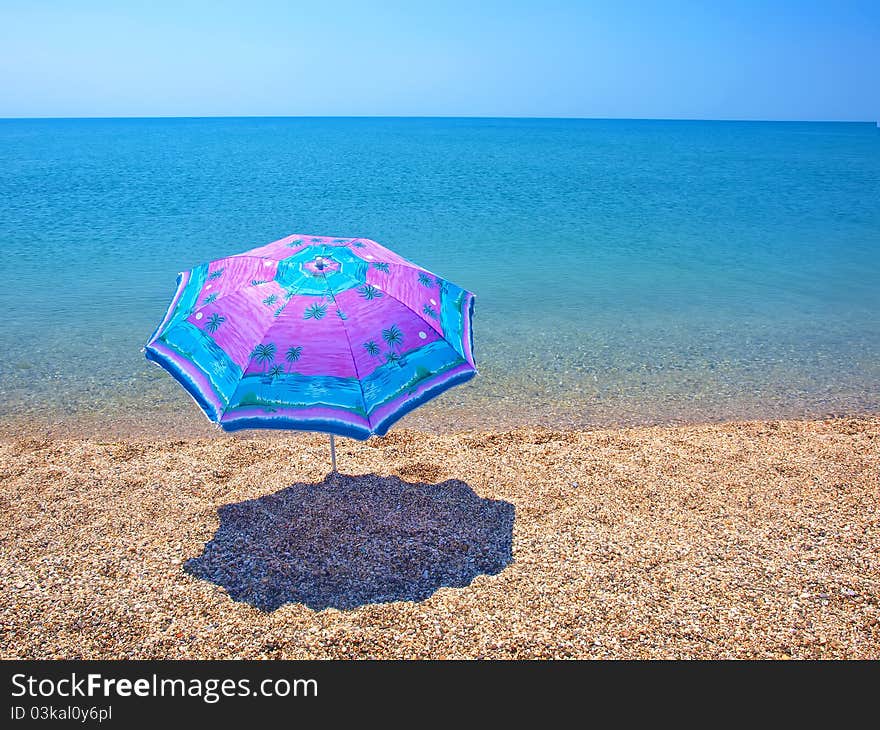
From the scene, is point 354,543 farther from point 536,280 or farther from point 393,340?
point 536,280

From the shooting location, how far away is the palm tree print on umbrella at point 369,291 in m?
5.32

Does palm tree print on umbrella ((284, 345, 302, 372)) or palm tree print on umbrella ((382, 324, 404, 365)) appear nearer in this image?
palm tree print on umbrella ((284, 345, 302, 372))

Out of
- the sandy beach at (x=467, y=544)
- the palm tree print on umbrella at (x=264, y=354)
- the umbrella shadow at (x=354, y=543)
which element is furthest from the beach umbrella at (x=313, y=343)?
the sandy beach at (x=467, y=544)

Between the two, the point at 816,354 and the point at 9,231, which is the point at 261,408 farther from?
the point at 9,231

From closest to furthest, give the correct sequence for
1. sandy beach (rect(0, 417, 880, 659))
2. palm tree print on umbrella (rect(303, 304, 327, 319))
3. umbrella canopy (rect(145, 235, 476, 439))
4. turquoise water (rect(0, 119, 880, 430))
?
sandy beach (rect(0, 417, 880, 659)) < umbrella canopy (rect(145, 235, 476, 439)) < palm tree print on umbrella (rect(303, 304, 327, 319)) < turquoise water (rect(0, 119, 880, 430))

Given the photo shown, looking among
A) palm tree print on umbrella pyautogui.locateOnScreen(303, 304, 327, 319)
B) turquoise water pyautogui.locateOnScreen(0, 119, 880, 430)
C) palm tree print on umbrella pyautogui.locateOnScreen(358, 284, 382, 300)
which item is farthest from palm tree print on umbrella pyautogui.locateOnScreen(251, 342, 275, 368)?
turquoise water pyautogui.locateOnScreen(0, 119, 880, 430)

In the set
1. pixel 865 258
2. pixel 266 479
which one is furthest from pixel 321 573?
pixel 865 258

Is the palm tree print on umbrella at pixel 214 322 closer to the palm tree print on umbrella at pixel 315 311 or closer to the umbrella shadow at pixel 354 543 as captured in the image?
the palm tree print on umbrella at pixel 315 311

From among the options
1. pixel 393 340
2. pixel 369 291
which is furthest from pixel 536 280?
pixel 393 340

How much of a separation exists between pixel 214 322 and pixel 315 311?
32.3 inches

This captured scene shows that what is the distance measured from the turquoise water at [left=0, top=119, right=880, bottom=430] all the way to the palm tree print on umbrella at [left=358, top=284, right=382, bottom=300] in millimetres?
4083

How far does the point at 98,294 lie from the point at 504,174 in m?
33.2

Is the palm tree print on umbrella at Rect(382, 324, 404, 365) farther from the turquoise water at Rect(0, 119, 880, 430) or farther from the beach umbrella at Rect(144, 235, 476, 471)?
the turquoise water at Rect(0, 119, 880, 430)

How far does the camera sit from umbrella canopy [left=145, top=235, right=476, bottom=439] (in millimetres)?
4988
